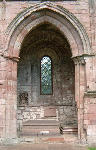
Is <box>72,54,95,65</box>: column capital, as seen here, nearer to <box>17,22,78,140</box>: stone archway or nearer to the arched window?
<box>17,22,78,140</box>: stone archway

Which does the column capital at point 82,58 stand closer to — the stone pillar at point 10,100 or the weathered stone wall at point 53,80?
the stone pillar at point 10,100

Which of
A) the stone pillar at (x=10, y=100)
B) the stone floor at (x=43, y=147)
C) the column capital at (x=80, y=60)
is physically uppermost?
the column capital at (x=80, y=60)

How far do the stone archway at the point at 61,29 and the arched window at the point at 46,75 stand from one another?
403 centimetres

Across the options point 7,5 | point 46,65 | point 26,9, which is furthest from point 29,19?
point 46,65

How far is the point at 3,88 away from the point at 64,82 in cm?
490

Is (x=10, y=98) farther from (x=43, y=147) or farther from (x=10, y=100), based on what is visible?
(x=43, y=147)

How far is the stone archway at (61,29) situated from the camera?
29.2 ft

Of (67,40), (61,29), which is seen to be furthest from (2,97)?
(61,29)

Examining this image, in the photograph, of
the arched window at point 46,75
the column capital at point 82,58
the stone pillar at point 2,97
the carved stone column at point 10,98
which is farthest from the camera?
the arched window at point 46,75

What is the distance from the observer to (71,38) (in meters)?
9.20

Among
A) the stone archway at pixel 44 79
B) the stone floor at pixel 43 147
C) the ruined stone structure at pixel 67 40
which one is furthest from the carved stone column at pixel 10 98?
the stone archway at pixel 44 79

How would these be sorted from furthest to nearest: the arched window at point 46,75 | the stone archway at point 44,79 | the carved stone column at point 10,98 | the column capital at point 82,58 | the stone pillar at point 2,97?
1. the arched window at point 46,75
2. the stone archway at point 44,79
3. the column capital at point 82,58
4. the carved stone column at point 10,98
5. the stone pillar at point 2,97

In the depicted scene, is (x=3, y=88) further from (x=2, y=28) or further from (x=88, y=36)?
(x=88, y=36)

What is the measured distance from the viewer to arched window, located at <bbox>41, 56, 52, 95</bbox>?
42.6 feet
